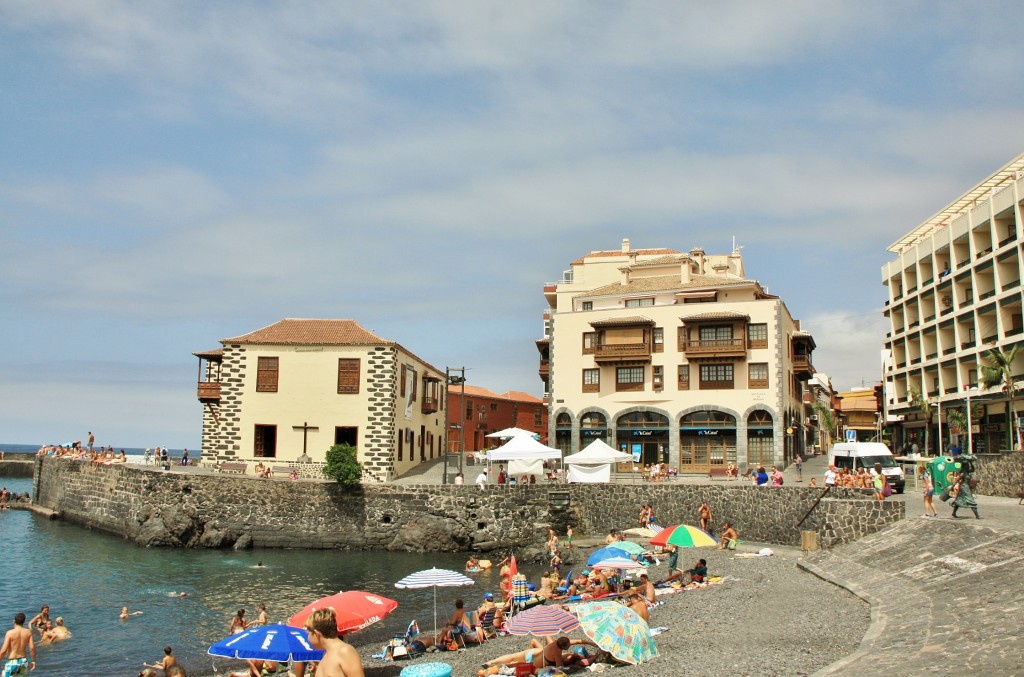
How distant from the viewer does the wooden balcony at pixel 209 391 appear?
4338 centimetres

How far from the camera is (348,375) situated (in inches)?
1703

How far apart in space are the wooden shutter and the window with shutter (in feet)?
11.9

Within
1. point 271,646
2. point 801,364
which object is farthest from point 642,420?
point 271,646

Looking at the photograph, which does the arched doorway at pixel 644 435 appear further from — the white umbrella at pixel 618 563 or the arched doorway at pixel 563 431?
the white umbrella at pixel 618 563

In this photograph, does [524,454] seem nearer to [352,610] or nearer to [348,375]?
[348,375]

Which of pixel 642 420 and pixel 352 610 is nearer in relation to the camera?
pixel 352 610

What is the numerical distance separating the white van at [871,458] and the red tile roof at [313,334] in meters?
23.7

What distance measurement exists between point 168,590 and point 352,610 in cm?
1400

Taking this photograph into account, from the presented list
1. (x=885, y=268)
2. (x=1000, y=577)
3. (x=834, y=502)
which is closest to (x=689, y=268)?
(x=885, y=268)

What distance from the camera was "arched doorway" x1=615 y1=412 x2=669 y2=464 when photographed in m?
49.2

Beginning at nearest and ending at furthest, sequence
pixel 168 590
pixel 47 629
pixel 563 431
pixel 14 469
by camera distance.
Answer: pixel 47 629
pixel 168 590
pixel 563 431
pixel 14 469

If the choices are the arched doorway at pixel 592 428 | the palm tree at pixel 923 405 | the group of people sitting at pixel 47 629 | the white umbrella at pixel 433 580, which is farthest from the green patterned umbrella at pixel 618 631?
the palm tree at pixel 923 405

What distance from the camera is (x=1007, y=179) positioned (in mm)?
51688

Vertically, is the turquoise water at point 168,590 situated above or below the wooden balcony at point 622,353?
below
